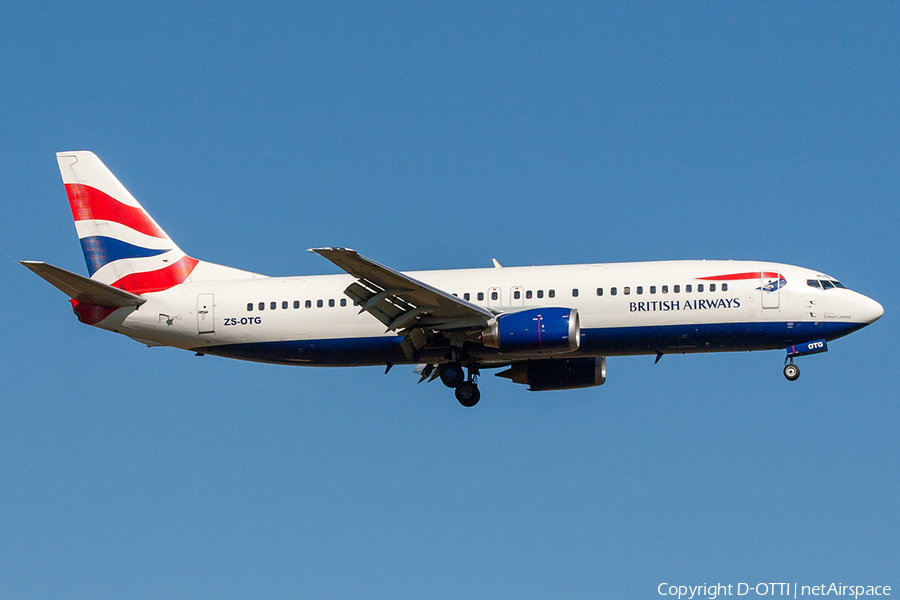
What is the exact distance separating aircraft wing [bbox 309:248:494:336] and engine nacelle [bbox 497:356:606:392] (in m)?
4.22

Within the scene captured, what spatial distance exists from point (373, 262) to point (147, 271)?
11.1 metres

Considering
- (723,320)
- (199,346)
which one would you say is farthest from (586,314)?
(199,346)

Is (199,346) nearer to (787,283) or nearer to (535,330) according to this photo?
(535,330)

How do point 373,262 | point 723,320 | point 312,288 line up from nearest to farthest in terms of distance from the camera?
1. point 373,262
2. point 723,320
3. point 312,288

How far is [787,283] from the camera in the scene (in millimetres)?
35062

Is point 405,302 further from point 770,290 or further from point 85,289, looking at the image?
point 770,290

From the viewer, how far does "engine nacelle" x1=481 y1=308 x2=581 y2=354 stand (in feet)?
111

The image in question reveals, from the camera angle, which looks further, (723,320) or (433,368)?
(433,368)

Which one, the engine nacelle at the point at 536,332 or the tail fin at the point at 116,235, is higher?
the tail fin at the point at 116,235

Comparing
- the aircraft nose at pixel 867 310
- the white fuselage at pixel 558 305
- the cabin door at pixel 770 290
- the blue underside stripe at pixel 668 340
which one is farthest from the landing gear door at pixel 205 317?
the aircraft nose at pixel 867 310

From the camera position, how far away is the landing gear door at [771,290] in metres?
34.8

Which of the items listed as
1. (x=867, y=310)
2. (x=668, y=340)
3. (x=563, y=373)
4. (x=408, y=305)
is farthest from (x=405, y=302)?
(x=867, y=310)

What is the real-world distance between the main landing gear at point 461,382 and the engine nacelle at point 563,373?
2.41 meters

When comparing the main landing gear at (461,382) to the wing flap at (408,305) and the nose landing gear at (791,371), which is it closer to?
the wing flap at (408,305)
